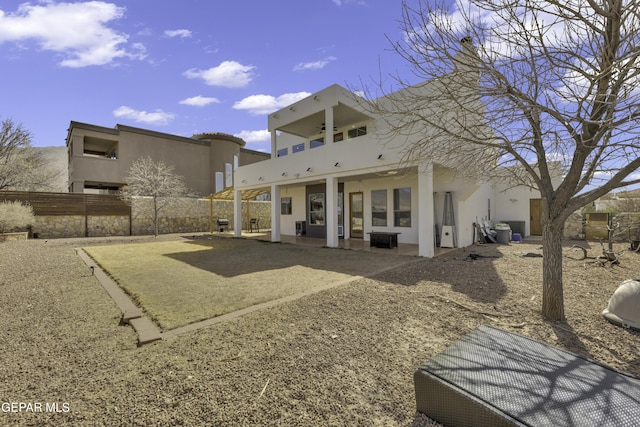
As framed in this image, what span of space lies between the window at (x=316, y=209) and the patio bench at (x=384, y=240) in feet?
13.9

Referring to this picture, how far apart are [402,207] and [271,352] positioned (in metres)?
9.34

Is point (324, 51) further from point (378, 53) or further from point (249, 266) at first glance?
point (249, 266)

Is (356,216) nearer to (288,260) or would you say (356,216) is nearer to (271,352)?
(288,260)

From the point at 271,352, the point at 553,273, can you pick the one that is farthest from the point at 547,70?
the point at 271,352

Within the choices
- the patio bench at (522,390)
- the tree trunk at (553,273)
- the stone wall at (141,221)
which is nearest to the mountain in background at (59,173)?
the stone wall at (141,221)

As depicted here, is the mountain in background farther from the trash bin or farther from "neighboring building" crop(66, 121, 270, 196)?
the trash bin

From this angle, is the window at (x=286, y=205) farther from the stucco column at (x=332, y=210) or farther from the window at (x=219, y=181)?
the window at (x=219, y=181)

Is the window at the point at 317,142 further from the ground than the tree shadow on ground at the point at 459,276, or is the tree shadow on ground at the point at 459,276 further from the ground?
the window at the point at 317,142

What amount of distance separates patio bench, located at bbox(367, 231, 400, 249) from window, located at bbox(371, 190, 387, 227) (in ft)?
5.07

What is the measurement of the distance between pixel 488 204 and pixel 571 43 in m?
12.7

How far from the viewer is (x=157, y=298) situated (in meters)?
4.64

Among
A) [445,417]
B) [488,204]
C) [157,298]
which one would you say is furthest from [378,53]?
[488,204]

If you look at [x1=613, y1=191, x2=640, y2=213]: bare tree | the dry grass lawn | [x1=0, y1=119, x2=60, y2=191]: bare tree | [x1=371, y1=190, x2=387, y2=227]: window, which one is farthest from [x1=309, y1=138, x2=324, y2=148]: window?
[x1=0, y1=119, x2=60, y2=191]: bare tree

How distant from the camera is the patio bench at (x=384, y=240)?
396 inches
